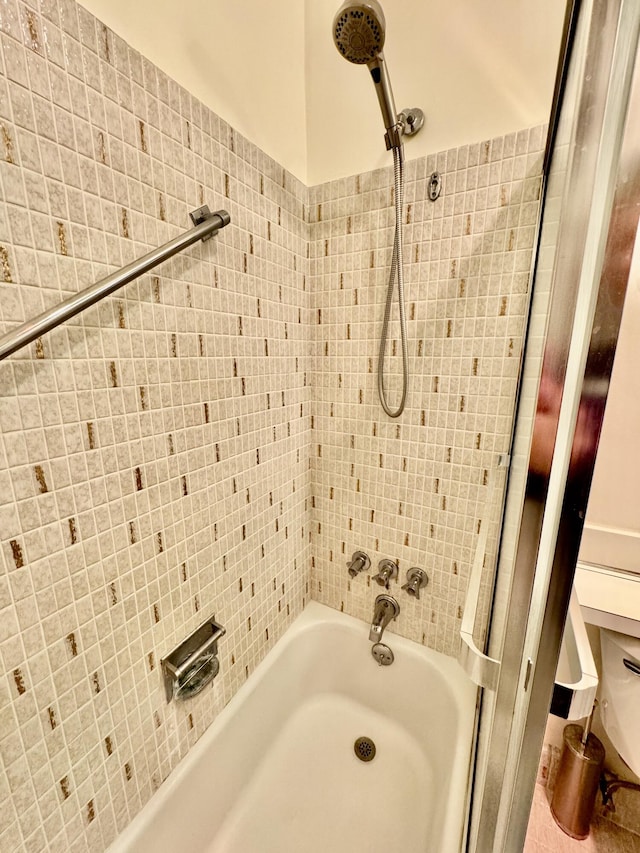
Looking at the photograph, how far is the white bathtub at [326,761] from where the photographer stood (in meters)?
0.81

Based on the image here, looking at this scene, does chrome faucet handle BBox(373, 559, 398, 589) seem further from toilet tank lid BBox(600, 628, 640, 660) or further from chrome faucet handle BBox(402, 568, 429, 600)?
toilet tank lid BBox(600, 628, 640, 660)

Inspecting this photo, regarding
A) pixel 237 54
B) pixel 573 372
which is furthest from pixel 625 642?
pixel 237 54

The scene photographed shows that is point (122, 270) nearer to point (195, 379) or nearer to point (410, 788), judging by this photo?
point (195, 379)

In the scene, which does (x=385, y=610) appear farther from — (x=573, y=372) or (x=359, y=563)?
(x=573, y=372)

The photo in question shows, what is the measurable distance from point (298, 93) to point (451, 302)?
0.75 metres

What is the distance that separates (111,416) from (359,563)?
90cm

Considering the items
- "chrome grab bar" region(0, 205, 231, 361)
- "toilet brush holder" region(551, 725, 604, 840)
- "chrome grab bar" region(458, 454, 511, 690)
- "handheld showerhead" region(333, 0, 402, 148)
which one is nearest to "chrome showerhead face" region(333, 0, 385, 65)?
"handheld showerhead" region(333, 0, 402, 148)

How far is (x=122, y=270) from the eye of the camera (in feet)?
1.79

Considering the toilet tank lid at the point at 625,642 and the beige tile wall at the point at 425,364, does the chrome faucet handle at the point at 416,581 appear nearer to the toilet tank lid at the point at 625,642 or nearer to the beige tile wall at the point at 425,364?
the beige tile wall at the point at 425,364

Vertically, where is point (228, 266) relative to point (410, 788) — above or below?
above

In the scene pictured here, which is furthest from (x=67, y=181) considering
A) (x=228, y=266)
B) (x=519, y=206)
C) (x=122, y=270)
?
(x=519, y=206)

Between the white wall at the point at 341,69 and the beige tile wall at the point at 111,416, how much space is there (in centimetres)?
8

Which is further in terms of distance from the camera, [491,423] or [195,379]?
[491,423]

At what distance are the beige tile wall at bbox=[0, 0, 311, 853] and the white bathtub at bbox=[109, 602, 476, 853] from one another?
0.11 metres
